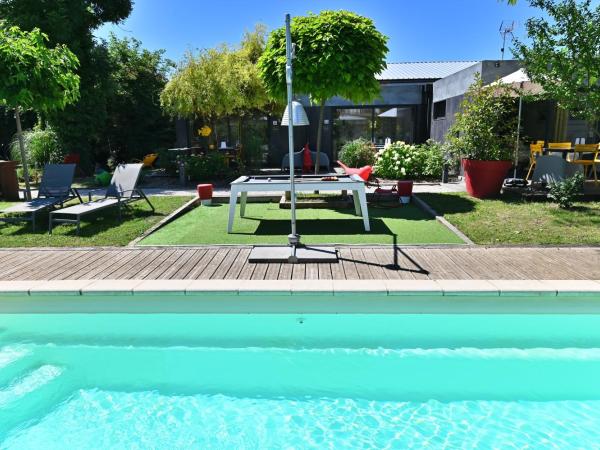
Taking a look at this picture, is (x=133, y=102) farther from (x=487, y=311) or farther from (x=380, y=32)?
(x=487, y=311)

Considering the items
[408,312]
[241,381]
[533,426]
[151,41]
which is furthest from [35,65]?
[151,41]

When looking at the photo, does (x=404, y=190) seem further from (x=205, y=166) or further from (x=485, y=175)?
(x=205, y=166)

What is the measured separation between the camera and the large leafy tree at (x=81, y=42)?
14.5 metres

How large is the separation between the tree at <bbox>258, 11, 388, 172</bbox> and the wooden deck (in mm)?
3799

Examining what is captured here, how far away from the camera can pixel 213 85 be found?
508 inches

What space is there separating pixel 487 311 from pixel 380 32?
6328mm

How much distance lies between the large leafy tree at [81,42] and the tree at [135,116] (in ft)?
11.7

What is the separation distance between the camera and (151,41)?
23.6 m

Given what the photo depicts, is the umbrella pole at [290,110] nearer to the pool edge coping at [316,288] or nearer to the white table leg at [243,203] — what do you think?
the pool edge coping at [316,288]

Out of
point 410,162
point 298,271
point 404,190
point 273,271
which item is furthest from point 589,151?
point 273,271

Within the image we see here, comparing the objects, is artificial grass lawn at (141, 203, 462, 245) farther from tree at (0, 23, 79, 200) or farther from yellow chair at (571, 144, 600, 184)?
yellow chair at (571, 144, 600, 184)

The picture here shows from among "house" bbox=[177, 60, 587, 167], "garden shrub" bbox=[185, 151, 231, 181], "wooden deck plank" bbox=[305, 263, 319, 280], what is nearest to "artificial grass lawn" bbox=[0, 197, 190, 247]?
"wooden deck plank" bbox=[305, 263, 319, 280]

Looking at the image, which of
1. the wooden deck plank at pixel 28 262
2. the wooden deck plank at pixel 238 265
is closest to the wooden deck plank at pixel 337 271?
the wooden deck plank at pixel 238 265

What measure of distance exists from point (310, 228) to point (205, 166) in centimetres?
707
